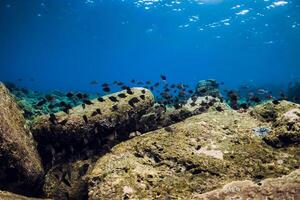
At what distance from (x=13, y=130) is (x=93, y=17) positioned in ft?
147

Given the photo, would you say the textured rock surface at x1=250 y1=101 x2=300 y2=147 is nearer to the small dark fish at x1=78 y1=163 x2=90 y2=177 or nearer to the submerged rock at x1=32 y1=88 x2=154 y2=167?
the submerged rock at x1=32 y1=88 x2=154 y2=167

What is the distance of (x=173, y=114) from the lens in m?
10.6

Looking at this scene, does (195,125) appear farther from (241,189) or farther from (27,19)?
(27,19)

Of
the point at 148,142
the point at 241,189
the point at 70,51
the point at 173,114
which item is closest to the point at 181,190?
the point at 241,189

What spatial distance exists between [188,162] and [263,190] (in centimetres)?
181

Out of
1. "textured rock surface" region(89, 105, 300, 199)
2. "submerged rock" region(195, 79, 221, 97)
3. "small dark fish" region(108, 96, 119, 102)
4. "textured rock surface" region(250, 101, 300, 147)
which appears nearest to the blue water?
"submerged rock" region(195, 79, 221, 97)

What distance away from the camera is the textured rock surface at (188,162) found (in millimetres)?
6246

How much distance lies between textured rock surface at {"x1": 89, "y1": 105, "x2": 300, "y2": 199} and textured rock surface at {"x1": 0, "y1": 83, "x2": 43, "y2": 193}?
5.78 ft

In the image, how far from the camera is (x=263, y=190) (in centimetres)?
548

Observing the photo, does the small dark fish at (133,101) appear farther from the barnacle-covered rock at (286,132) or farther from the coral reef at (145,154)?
the barnacle-covered rock at (286,132)

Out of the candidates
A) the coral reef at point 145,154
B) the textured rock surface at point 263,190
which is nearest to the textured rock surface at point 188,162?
the coral reef at point 145,154

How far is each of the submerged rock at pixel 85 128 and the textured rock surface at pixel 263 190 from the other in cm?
394

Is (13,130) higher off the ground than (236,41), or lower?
higher

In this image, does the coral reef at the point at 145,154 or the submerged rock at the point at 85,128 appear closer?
the coral reef at the point at 145,154
